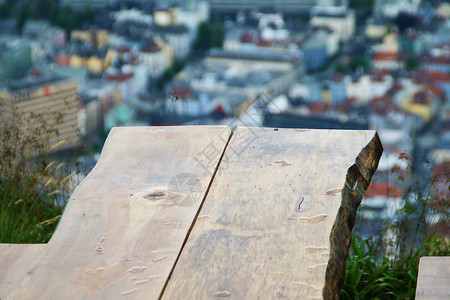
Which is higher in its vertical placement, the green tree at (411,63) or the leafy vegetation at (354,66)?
the green tree at (411,63)

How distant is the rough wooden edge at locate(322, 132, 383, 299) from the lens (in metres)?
0.59

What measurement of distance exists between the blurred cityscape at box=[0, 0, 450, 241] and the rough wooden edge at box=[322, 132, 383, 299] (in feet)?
40.9

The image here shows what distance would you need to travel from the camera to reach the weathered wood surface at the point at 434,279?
633 mm

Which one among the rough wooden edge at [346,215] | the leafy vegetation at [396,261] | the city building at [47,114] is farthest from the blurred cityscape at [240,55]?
the rough wooden edge at [346,215]

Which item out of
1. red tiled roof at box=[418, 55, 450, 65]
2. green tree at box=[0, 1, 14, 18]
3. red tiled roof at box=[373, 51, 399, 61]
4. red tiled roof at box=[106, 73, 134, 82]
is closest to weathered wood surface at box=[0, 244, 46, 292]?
red tiled roof at box=[106, 73, 134, 82]

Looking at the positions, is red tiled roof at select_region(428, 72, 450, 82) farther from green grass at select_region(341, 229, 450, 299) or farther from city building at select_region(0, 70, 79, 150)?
green grass at select_region(341, 229, 450, 299)

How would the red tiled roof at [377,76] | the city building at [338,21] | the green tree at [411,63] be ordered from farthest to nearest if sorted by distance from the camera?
the city building at [338,21], the green tree at [411,63], the red tiled roof at [377,76]

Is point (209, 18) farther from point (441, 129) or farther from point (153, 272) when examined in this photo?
point (153, 272)

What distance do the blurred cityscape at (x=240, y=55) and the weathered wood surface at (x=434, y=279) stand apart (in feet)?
41.1

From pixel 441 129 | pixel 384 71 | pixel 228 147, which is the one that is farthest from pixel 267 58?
pixel 228 147

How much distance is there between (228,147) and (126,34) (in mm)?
22894

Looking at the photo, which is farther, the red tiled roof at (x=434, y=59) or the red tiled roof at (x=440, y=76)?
the red tiled roof at (x=434, y=59)

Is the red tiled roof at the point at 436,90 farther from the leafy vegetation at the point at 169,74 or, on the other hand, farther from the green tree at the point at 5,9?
the green tree at the point at 5,9

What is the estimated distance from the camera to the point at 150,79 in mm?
19641
